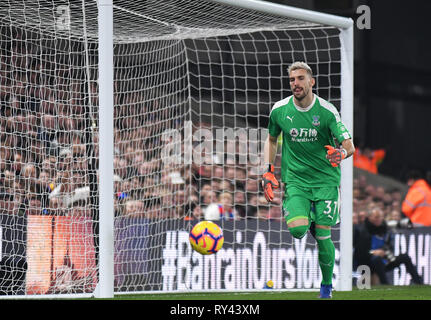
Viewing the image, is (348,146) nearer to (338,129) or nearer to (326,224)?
(338,129)

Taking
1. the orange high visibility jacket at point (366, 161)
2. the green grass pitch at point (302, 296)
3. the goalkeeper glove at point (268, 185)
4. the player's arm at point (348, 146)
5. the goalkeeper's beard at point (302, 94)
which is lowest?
the green grass pitch at point (302, 296)

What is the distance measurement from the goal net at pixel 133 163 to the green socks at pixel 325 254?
8.00ft

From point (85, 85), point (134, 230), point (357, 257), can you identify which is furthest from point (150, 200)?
point (357, 257)

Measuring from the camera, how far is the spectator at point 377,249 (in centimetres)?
1347

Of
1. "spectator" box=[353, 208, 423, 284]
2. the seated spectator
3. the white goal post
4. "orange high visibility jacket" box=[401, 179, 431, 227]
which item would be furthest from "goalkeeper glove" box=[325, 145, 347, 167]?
"orange high visibility jacket" box=[401, 179, 431, 227]

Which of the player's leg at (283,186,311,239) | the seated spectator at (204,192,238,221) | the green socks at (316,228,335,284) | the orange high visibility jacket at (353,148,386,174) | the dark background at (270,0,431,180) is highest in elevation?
the dark background at (270,0,431,180)

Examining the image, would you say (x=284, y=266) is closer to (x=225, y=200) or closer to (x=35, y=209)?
(x=225, y=200)

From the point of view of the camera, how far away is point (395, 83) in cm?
2239

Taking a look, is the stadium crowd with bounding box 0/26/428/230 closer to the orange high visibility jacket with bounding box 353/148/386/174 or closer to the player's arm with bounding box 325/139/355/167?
the player's arm with bounding box 325/139/355/167

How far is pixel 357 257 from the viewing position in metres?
13.8

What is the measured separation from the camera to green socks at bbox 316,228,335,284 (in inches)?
341

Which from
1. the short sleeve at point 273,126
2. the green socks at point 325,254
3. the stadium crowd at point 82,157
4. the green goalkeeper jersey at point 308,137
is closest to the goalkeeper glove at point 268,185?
the green goalkeeper jersey at point 308,137

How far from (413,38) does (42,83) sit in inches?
516

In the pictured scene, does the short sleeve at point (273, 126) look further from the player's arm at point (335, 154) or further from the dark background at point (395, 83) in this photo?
the dark background at point (395, 83)
